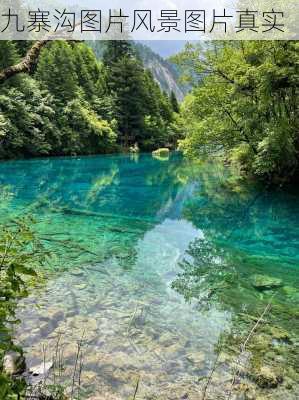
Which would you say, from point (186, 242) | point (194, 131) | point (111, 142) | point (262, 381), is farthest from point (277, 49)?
point (111, 142)

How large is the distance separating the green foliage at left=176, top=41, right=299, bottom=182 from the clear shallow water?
10.1ft

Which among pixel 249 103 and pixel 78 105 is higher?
pixel 78 105

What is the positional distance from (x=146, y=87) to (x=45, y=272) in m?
60.2

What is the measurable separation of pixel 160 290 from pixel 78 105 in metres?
42.4

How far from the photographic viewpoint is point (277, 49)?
50.2 feet

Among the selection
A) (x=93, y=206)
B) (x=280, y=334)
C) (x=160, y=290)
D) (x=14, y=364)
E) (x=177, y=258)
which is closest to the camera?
(x=14, y=364)

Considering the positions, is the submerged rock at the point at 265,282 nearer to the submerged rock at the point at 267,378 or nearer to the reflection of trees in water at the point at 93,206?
the reflection of trees in water at the point at 93,206

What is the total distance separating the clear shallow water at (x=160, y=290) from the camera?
4766mm

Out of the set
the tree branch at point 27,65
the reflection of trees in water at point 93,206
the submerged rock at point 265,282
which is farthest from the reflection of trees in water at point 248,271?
the tree branch at point 27,65

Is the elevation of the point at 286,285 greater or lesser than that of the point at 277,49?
lesser

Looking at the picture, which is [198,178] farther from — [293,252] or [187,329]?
[187,329]

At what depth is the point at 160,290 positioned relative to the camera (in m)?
7.30

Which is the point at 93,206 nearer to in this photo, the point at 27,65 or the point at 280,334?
the point at 280,334

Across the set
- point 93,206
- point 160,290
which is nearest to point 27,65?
point 160,290
